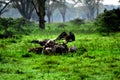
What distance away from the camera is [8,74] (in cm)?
1305

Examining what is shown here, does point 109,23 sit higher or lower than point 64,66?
lower

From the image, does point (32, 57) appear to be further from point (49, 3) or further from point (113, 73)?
point (49, 3)

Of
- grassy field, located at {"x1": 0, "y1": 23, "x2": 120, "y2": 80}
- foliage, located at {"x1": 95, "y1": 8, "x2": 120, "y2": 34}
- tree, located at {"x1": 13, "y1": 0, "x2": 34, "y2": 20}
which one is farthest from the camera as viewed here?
tree, located at {"x1": 13, "y1": 0, "x2": 34, "y2": 20}

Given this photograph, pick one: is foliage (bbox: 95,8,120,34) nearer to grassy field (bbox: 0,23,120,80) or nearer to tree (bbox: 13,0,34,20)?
grassy field (bbox: 0,23,120,80)

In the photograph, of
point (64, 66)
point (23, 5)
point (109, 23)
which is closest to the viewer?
point (64, 66)

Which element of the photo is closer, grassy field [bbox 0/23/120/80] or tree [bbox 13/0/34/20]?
grassy field [bbox 0/23/120/80]

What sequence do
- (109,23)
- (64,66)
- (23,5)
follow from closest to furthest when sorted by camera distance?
(64,66)
(109,23)
(23,5)

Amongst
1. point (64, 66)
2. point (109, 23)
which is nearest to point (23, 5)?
point (109, 23)

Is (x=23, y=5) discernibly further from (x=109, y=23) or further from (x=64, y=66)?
(x=64, y=66)

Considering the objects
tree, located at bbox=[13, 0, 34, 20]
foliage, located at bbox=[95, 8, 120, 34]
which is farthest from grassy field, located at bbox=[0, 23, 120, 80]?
tree, located at bbox=[13, 0, 34, 20]

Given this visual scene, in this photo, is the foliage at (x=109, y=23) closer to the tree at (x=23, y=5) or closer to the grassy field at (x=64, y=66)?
the grassy field at (x=64, y=66)

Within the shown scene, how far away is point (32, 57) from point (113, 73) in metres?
6.02

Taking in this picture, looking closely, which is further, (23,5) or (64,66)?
(23,5)

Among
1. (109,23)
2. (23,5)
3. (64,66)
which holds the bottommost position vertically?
(109,23)
